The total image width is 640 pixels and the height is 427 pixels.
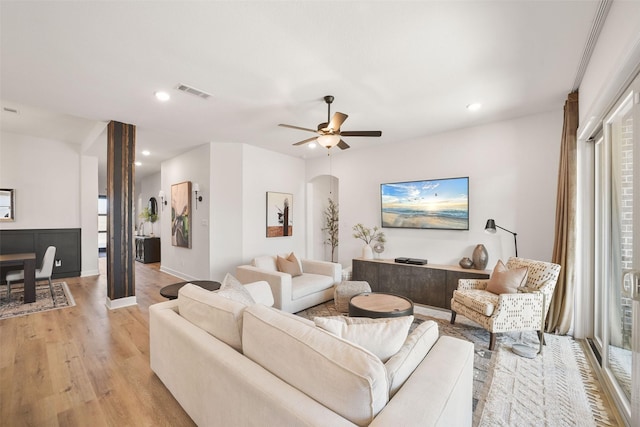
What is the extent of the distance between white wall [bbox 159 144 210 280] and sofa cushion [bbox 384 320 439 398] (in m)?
4.35

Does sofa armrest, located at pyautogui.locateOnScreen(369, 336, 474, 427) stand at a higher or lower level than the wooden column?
lower

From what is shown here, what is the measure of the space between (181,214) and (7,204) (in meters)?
3.13

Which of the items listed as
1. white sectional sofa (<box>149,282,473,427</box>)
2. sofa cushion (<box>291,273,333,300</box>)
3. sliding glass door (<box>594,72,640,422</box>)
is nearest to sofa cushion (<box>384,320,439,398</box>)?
white sectional sofa (<box>149,282,473,427</box>)

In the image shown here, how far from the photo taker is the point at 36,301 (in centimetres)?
421

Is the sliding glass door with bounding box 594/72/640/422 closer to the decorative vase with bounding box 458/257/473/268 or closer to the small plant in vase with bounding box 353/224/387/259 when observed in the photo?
the decorative vase with bounding box 458/257/473/268

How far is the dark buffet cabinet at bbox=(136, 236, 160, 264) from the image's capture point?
7.58 m

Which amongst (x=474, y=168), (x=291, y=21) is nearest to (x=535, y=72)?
(x=474, y=168)

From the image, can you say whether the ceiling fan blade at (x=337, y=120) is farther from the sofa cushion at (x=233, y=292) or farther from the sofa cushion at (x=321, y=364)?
the sofa cushion at (x=321, y=364)

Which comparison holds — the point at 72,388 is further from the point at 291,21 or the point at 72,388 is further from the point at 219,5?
the point at 291,21

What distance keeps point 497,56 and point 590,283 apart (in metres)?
2.54

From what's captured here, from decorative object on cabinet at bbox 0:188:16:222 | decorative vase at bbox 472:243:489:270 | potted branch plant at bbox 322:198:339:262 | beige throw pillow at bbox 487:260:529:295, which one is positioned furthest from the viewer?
potted branch plant at bbox 322:198:339:262

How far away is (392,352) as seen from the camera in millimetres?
1324

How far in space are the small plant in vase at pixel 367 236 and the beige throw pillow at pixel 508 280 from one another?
2.03m

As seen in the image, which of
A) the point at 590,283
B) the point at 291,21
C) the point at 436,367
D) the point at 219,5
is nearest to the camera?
the point at 436,367
